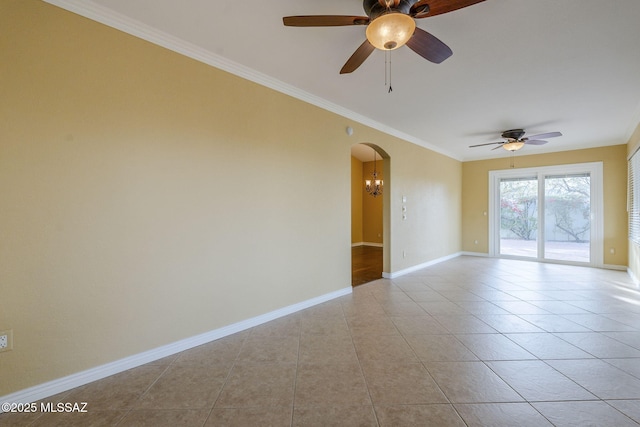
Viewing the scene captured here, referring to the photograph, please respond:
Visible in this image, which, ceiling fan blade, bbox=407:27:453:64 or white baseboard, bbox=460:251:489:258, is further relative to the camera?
white baseboard, bbox=460:251:489:258

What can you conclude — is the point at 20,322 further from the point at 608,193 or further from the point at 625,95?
the point at 608,193

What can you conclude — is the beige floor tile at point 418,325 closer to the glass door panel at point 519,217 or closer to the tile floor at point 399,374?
the tile floor at point 399,374

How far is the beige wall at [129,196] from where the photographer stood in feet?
5.77

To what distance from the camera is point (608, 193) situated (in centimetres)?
576

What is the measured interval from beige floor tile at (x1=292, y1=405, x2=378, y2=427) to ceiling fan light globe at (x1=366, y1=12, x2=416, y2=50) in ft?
7.99

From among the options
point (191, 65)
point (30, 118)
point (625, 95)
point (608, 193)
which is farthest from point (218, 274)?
point (608, 193)

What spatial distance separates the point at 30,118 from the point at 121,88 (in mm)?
620

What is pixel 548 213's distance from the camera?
6.45 m

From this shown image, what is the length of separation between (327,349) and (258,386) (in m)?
0.74

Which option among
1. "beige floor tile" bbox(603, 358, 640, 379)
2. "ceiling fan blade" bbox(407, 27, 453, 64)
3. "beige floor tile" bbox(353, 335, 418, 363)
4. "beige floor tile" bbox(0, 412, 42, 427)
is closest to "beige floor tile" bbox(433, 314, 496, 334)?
"beige floor tile" bbox(353, 335, 418, 363)

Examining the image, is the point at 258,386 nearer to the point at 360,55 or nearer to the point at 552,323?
the point at 360,55

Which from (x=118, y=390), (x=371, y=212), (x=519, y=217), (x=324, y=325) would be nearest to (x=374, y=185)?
(x=371, y=212)

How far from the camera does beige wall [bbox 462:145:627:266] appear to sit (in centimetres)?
564

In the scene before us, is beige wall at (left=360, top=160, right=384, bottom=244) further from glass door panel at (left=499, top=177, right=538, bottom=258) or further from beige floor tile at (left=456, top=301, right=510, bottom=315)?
beige floor tile at (left=456, top=301, right=510, bottom=315)
